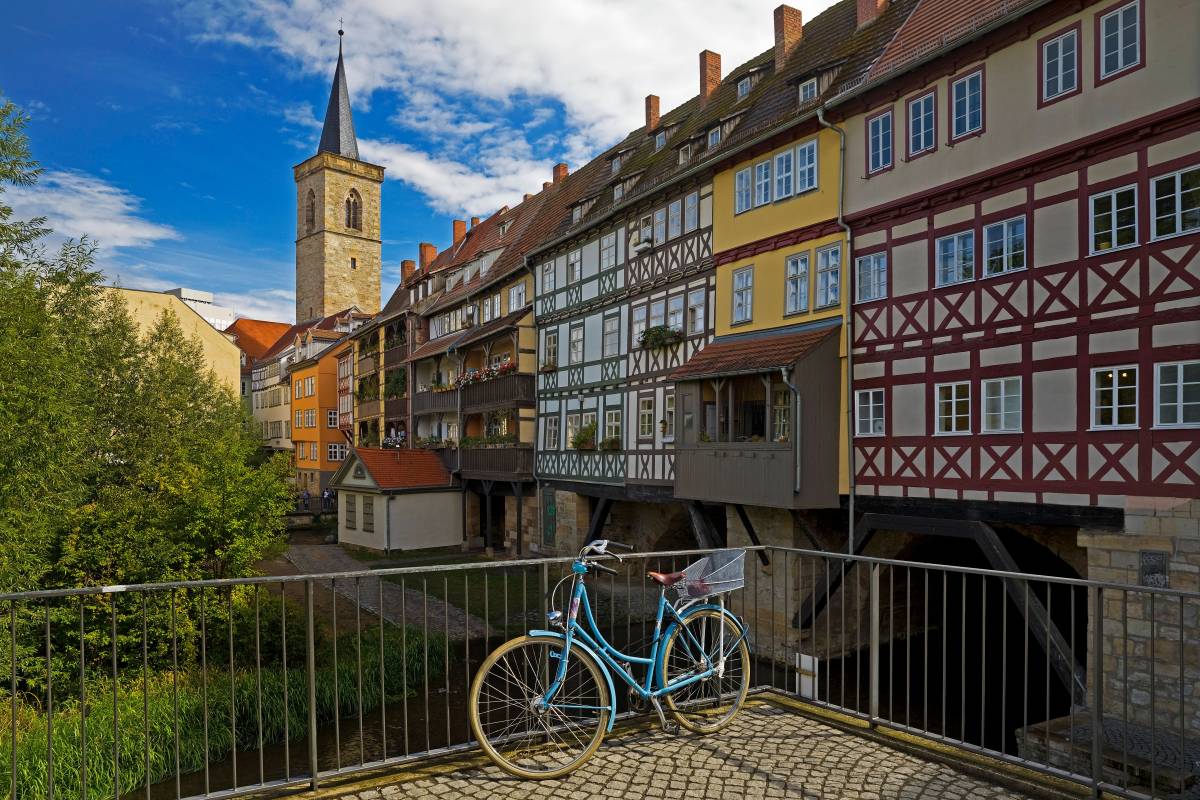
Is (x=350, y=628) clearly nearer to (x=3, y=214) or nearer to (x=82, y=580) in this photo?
(x=82, y=580)

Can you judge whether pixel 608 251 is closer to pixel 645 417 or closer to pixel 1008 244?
pixel 645 417

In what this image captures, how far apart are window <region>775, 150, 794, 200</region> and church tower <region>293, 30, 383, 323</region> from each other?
5841 cm

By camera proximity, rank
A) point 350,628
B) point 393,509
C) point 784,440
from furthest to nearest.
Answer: point 393,509 < point 350,628 < point 784,440

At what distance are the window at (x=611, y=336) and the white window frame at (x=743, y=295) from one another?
5312 millimetres

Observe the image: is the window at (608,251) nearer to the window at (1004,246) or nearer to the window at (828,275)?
the window at (828,275)

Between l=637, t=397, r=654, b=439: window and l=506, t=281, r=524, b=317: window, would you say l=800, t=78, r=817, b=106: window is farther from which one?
l=506, t=281, r=524, b=317: window

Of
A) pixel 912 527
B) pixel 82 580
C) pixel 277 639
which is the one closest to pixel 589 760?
pixel 912 527

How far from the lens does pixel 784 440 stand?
49.6 feet

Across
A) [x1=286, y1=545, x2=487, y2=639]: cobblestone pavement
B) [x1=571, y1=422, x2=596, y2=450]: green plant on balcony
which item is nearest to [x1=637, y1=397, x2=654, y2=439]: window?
[x1=571, y1=422, x2=596, y2=450]: green plant on balcony

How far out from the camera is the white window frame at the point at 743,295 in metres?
17.3

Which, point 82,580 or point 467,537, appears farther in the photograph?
point 467,537

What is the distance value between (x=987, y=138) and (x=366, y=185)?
215ft

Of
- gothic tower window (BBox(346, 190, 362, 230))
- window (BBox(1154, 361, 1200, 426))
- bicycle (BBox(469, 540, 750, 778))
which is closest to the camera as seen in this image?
bicycle (BBox(469, 540, 750, 778))

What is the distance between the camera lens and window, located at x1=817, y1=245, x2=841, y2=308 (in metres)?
15.3
